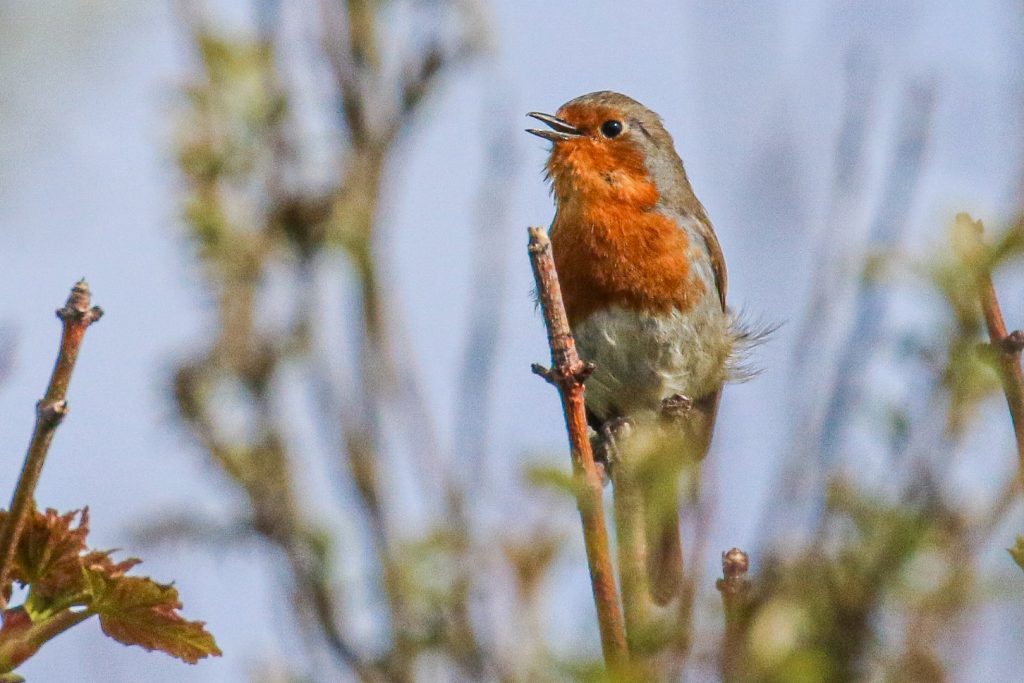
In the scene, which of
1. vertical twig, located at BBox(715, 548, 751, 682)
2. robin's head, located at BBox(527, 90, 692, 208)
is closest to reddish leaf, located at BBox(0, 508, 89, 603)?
vertical twig, located at BBox(715, 548, 751, 682)

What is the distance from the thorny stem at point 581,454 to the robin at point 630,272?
8.65 feet

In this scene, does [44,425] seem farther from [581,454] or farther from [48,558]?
[581,454]

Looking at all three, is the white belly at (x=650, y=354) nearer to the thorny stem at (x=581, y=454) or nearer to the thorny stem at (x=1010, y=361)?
the thorny stem at (x=581, y=454)

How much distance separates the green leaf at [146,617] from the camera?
156 cm

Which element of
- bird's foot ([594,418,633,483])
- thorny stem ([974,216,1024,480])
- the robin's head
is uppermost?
the robin's head

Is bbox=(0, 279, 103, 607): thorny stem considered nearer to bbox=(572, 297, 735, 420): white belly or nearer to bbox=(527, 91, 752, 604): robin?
bbox=(527, 91, 752, 604): robin

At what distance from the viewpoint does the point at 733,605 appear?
5.48 ft

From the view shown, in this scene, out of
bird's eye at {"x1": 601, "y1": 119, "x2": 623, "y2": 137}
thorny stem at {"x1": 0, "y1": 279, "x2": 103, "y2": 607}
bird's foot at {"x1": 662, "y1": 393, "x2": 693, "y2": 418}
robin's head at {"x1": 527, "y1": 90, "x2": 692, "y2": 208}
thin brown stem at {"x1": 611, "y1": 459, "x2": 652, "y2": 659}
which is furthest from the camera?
bird's eye at {"x1": 601, "y1": 119, "x2": 623, "y2": 137}

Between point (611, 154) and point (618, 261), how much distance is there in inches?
20.4

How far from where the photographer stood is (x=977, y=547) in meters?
2.32

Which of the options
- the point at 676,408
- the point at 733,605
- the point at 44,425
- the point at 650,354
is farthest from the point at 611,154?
the point at 44,425

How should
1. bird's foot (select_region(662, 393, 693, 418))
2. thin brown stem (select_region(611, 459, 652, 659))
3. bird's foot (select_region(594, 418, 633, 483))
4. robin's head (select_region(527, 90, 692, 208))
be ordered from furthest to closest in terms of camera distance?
robin's head (select_region(527, 90, 692, 208)), bird's foot (select_region(594, 418, 633, 483)), bird's foot (select_region(662, 393, 693, 418)), thin brown stem (select_region(611, 459, 652, 659))

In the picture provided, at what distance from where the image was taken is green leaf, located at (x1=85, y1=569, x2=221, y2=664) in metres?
1.56

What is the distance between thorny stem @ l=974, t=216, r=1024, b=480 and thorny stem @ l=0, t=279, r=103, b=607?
0.91 metres
